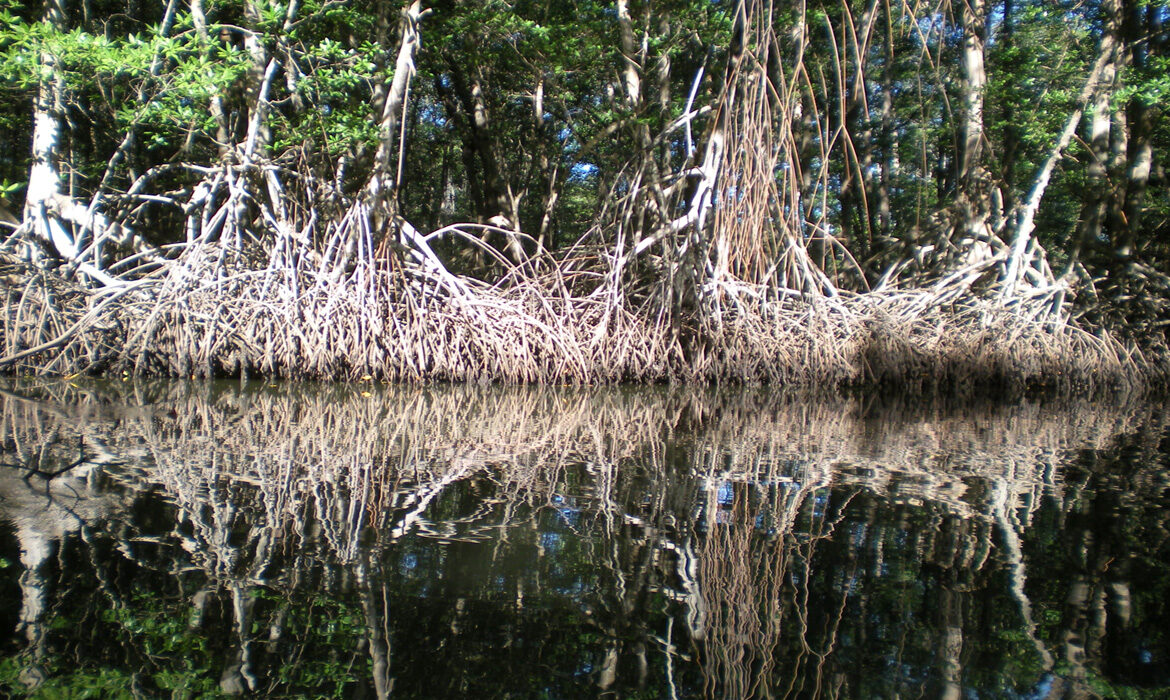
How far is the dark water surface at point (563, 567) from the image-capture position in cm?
149

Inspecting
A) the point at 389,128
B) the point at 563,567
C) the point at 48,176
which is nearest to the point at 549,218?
the point at 389,128

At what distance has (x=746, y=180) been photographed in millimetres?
4449

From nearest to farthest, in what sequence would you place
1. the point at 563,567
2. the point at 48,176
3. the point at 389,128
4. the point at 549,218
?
the point at 563,567 < the point at 48,176 < the point at 389,128 < the point at 549,218

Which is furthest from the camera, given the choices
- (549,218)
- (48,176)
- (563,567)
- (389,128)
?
(549,218)

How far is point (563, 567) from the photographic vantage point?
6.56ft

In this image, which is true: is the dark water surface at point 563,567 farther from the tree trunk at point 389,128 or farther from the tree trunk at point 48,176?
the tree trunk at point 48,176

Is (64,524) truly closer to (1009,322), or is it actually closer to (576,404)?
(576,404)

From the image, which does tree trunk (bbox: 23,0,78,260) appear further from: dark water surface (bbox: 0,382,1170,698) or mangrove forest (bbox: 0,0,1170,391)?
dark water surface (bbox: 0,382,1170,698)

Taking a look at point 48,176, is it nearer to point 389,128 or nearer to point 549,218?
point 389,128

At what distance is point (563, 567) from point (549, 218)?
313 inches

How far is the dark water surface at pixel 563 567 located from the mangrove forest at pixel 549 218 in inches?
83.7

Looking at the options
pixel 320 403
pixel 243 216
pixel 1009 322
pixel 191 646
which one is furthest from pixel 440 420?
pixel 1009 322

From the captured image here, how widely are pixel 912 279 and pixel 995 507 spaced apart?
6.46 meters

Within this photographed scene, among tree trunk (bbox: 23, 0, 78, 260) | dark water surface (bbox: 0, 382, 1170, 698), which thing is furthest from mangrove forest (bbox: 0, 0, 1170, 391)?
dark water surface (bbox: 0, 382, 1170, 698)
